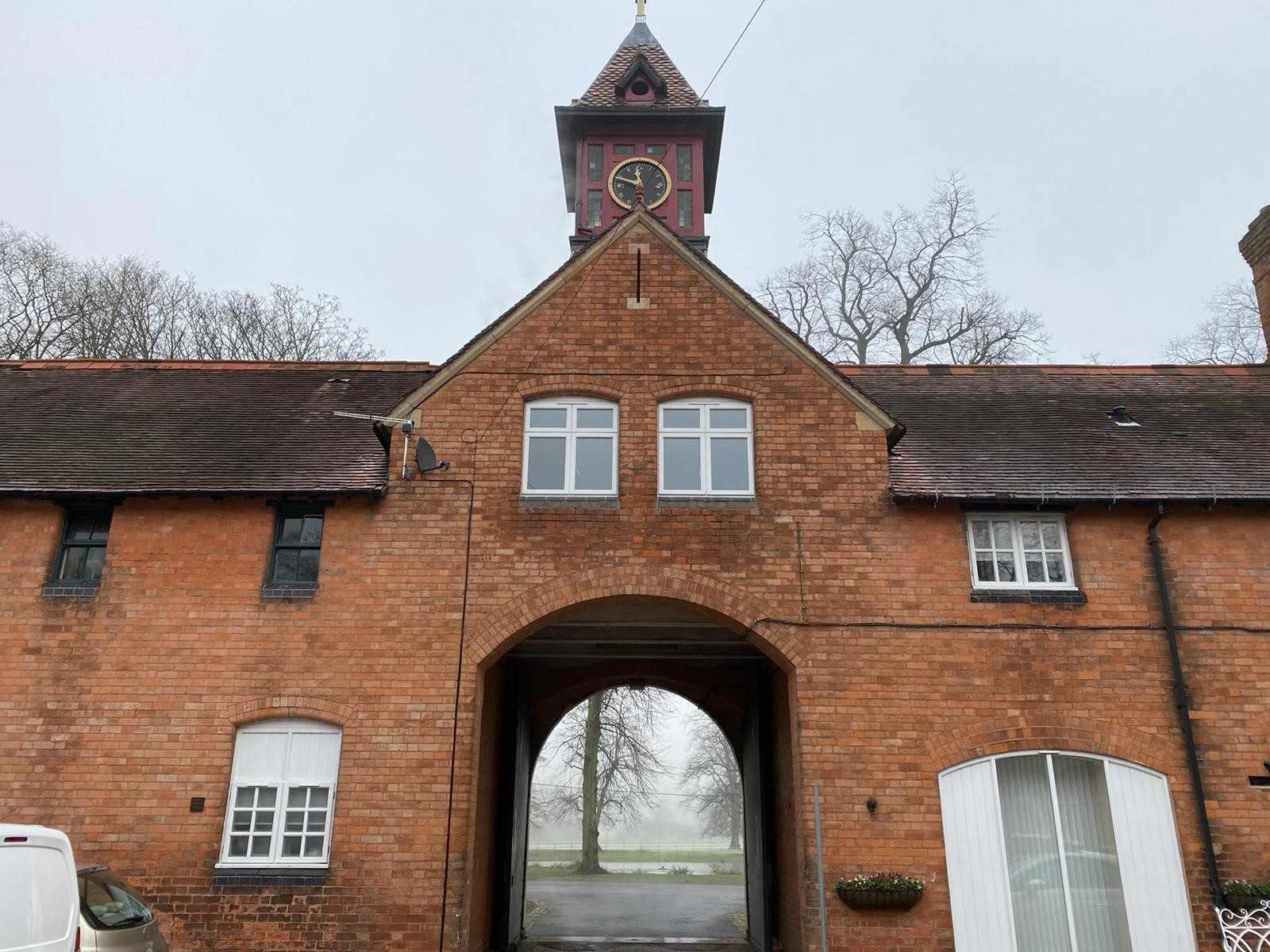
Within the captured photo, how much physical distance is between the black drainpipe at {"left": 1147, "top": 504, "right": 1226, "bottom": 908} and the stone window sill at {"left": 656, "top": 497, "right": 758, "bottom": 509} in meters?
5.11

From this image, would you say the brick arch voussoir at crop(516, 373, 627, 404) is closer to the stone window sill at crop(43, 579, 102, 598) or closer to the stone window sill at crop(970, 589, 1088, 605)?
the stone window sill at crop(970, 589, 1088, 605)

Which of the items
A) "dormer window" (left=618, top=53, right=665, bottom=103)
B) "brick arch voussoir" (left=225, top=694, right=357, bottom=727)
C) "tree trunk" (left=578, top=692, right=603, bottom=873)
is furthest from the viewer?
"tree trunk" (left=578, top=692, right=603, bottom=873)

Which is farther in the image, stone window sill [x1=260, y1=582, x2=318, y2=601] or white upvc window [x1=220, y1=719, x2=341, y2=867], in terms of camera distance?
stone window sill [x1=260, y1=582, x2=318, y2=601]

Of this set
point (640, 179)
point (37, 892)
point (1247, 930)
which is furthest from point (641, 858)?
point (37, 892)

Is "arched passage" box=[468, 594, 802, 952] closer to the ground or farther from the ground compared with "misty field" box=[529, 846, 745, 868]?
farther from the ground

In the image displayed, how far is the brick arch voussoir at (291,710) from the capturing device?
36.9 ft

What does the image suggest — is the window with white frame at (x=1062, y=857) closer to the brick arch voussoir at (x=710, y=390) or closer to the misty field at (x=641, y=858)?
the brick arch voussoir at (x=710, y=390)

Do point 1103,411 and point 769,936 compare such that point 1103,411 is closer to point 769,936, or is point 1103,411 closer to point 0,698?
point 769,936

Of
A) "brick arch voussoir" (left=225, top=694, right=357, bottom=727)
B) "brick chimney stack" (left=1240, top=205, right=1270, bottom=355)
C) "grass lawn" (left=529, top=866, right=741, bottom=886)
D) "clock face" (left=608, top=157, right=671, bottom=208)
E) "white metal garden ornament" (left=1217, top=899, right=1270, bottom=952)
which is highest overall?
"clock face" (left=608, top=157, right=671, bottom=208)

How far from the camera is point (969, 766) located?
11.1 m

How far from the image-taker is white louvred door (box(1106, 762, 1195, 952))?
1051cm

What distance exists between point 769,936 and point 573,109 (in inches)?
650

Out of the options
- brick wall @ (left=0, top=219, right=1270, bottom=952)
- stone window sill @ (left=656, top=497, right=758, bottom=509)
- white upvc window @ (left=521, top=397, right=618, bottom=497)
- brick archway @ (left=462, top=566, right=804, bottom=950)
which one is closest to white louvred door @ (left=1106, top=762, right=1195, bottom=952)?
brick wall @ (left=0, top=219, right=1270, bottom=952)

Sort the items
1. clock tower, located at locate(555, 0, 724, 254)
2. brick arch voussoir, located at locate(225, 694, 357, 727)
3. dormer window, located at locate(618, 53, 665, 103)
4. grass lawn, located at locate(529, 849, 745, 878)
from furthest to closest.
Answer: grass lawn, located at locate(529, 849, 745, 878) < dormer window, located at locate(618, 53, 665, 103) < clock tower, located at locate(555, 0, 724, 254) < brick arch voussoir, located at locate(225, 694, 357, 727)
